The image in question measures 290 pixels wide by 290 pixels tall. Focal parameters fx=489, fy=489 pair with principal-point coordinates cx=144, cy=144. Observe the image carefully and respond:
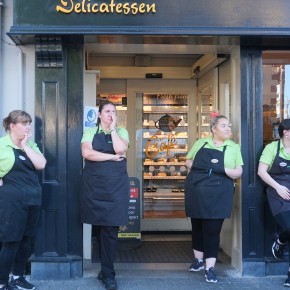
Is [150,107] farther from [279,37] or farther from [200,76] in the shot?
[279,37]

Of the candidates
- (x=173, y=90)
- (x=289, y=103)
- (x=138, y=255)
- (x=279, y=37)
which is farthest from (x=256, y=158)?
(x=173, y=90)

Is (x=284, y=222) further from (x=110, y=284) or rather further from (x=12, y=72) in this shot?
(x=12, y=72)

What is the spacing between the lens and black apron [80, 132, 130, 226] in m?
4.87

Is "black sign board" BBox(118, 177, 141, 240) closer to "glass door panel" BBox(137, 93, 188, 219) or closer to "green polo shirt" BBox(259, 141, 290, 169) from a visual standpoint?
"glass door panel" BBox(137, 93, 188, 219)

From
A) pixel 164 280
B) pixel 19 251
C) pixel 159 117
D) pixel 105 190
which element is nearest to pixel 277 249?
pixel 164 280

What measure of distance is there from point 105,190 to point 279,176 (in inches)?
73.0

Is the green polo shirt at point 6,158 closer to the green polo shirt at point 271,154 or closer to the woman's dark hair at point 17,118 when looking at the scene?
the woman's dark hair at point 17,118

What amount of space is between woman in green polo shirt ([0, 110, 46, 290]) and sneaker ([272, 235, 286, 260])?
8.42 feet

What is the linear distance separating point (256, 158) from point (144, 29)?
1868mm

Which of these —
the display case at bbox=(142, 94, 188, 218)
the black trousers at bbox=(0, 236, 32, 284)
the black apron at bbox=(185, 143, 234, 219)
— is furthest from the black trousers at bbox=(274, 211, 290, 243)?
the display case at bbox=(142, 94, 188, 218)

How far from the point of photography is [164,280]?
529cm

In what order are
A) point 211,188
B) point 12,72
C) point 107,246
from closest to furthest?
point 107,246 → point 211,188 → point 12,72

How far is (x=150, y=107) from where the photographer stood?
25.7ft

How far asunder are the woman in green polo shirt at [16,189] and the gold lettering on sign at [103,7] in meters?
1.20
